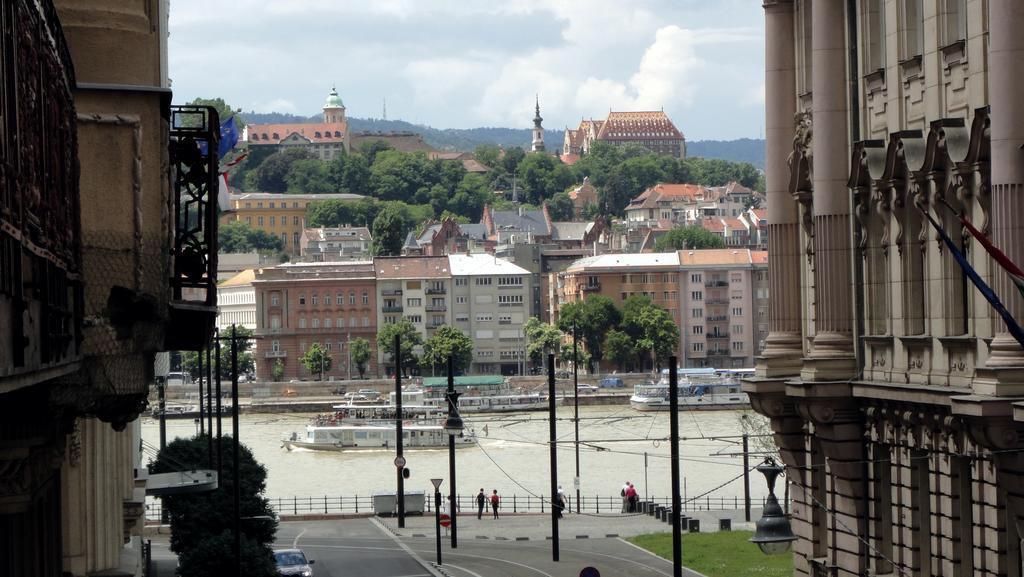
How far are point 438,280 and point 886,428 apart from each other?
6276 inches

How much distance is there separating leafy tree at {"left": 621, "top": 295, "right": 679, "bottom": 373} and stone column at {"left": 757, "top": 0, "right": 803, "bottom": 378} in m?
144

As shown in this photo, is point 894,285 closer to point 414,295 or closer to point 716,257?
point 716,257

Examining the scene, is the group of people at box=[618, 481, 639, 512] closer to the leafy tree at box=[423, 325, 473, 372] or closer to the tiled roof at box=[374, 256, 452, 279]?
the leafy tree at box=[423, 325, 473, 372]

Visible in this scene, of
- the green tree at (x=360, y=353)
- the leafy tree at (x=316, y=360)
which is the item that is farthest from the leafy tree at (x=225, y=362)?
the green tree at (x=360, y=353)

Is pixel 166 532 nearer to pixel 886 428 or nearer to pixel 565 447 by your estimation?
pixel 886 428

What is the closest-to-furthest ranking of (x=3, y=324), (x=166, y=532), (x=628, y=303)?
1. (x=3, y=324)
2. (x=166, y=532)
3. (x=628, y=303)

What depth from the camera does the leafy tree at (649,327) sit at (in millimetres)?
173500

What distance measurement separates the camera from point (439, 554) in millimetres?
45156

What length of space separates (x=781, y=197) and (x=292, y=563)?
55.2ft

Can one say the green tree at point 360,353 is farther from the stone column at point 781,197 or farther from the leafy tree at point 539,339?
the stone column at point 781,197

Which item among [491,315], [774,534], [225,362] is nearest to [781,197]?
[774,534]

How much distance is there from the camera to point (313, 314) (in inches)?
7032

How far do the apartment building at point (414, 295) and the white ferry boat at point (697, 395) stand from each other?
31607 millimetres

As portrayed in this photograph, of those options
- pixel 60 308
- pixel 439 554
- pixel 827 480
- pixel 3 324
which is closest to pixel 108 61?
pixel 60 308
